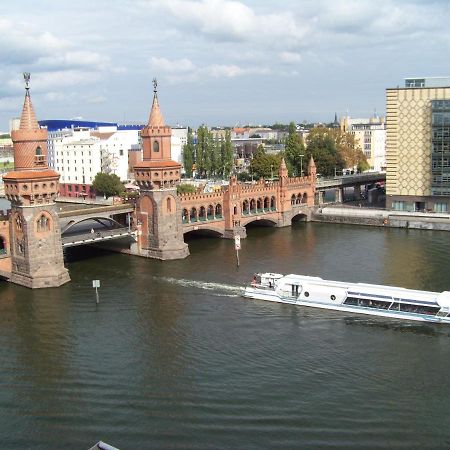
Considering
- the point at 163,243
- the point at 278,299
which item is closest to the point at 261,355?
the point at 278,299

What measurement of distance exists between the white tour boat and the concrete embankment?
1542 inches

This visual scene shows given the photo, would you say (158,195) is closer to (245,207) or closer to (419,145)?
(245,207)

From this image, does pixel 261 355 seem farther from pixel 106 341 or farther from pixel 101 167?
pixel 101 167

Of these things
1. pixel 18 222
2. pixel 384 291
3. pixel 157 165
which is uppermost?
pixel 157 165

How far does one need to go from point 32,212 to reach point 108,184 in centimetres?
6691

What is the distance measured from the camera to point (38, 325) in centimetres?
4988

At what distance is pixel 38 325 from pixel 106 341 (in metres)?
6.86

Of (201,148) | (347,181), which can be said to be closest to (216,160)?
(201,148)

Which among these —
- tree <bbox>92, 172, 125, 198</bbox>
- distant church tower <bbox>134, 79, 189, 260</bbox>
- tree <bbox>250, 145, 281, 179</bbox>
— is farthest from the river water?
tree <bbox>92, 172, 125, 198</bbox>

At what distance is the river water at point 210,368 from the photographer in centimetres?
3262

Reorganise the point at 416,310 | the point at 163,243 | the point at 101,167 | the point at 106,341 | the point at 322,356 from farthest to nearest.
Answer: the point at 101,167 < the point at 163,243 < the point at 416,310 < the point at 106,341 < the point at 322,356

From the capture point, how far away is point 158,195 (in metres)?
72.2

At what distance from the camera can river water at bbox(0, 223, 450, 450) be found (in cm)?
3262

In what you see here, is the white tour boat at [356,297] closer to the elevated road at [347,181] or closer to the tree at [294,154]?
the elevated road at [347,181]
